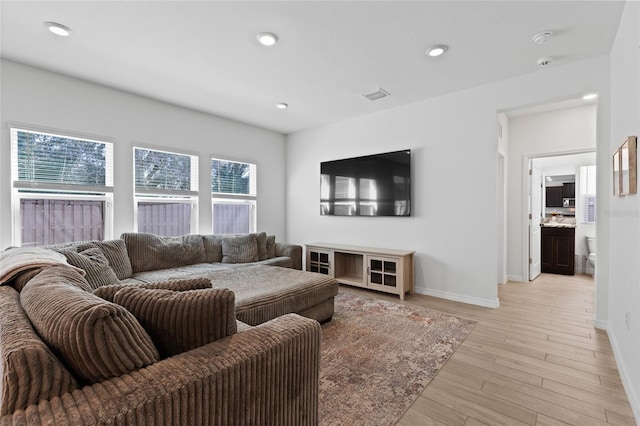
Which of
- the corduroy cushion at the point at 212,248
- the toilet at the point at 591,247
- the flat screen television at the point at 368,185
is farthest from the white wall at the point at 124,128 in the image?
the toilet at the point at 591,247

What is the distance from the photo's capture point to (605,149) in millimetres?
2754

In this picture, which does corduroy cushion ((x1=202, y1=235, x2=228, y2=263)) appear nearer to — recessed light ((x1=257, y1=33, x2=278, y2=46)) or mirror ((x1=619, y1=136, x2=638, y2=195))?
recessed light ((x1=257, y1=33, x2=278, y2=46))

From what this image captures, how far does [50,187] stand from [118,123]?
1.01m

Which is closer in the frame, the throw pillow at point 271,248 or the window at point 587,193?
the throw pillow at point 271,248

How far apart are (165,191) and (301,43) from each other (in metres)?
2.66

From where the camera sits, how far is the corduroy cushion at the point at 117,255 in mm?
3031

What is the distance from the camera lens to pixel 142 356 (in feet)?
3.00

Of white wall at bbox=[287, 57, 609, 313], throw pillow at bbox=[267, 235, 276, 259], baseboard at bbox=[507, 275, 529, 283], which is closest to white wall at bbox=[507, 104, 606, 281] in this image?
baseboard at bbox=[507, 275, 529, 283]

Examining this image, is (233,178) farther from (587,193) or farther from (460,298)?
(587,193)

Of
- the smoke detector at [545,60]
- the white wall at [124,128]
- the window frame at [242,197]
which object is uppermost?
the smoke detector at [545,60]

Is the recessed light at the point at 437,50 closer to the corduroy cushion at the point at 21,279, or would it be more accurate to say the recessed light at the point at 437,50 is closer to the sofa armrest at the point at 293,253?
the sofa armrest at the point at 293,253

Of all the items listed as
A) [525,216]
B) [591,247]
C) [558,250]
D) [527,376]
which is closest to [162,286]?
[527,376]

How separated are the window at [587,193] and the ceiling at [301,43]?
3.66 metres

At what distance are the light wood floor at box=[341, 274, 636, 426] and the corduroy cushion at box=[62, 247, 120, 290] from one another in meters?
2.63
